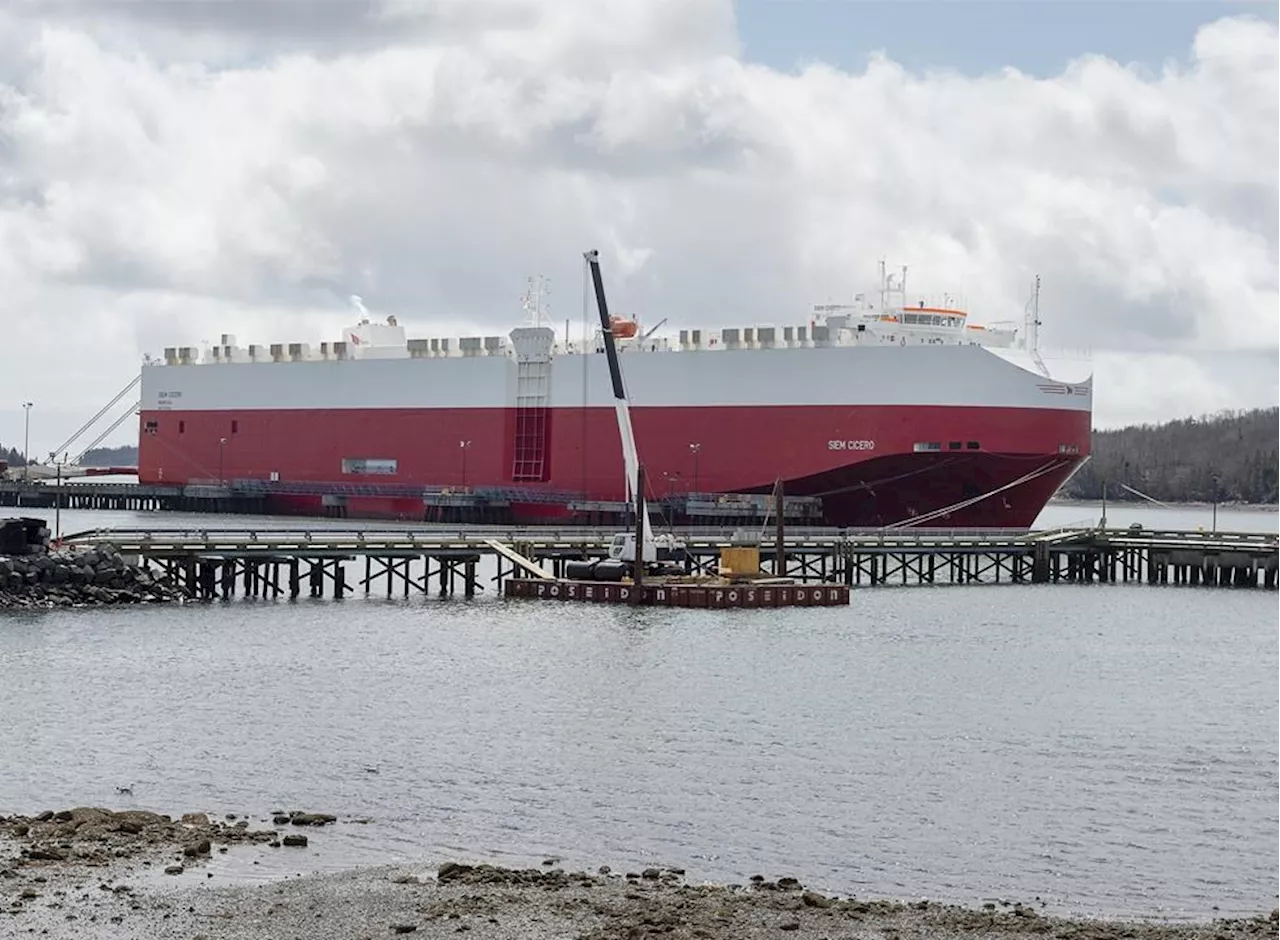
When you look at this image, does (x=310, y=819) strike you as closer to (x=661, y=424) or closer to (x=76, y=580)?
(x=76, y=580)

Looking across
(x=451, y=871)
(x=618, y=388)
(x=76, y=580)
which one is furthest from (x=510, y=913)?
(x=618, y=388)

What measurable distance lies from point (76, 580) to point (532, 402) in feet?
107

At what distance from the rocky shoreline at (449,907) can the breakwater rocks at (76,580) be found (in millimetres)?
21418

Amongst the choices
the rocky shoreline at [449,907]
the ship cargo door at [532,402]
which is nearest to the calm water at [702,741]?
the rocky shoreline at [449,907]

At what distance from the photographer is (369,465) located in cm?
7538

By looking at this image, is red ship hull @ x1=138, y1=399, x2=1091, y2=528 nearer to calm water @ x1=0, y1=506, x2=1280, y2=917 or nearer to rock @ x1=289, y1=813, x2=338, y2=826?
calm water @ x1=0, y1=506, x2=1280, y2=917

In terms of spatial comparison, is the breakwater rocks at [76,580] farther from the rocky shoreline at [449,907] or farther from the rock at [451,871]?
the rock at [451,871]

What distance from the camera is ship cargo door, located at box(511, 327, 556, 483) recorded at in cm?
7006

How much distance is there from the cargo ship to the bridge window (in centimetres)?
8

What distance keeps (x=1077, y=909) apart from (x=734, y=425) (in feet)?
157

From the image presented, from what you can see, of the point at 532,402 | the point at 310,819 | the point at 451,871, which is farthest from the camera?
the point at 532,402

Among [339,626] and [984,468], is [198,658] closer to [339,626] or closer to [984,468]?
[339,626]

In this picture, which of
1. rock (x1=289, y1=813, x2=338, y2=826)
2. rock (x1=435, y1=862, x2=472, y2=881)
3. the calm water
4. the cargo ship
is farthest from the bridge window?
rock (x1=435, y1=862, x2=472, y2=881)

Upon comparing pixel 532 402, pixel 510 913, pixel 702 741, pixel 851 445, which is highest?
pixel 532 402
